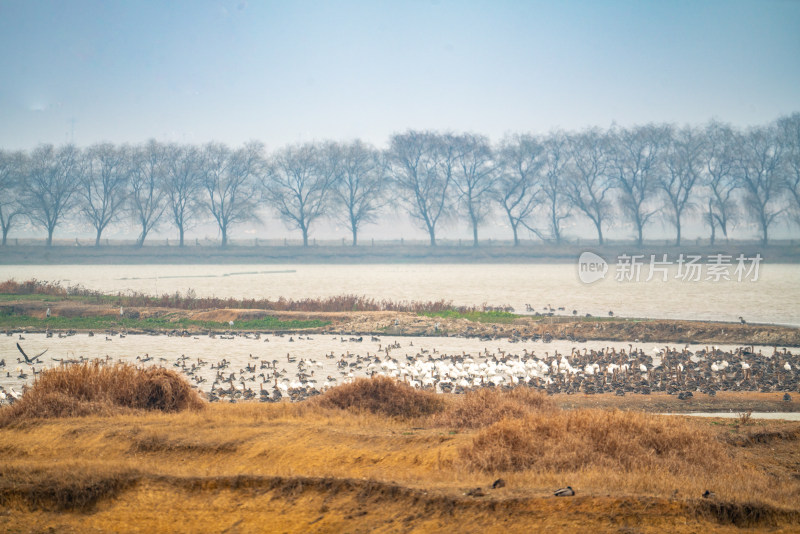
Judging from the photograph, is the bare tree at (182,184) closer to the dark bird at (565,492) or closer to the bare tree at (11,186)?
the bare tree at (11,186)

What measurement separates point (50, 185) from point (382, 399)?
11747cm

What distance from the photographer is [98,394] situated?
47.5 feet

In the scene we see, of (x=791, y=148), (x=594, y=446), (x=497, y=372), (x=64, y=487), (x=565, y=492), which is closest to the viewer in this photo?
(x=565, y=492)

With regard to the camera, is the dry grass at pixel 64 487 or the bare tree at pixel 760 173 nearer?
the dry grass at pixel 64 487

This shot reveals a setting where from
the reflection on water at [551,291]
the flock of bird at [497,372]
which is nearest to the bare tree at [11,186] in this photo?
the reflection on water at [551,291]

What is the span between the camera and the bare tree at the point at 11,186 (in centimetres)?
11169

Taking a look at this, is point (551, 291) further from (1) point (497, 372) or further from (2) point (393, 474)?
(2) point (393, 474)

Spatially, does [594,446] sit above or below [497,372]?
above

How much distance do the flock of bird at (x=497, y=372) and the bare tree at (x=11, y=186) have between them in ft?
324

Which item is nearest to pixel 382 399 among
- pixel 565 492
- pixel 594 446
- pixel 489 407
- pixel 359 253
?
pixel 489 407

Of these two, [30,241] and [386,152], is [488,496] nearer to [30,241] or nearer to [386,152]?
[386,152]

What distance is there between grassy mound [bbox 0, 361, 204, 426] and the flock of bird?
281 centimetres

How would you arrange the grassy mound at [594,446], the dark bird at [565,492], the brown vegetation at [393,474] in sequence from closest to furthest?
1. the brown vegetation at [393,474]
2. the dark bird at [565,492]
3. the grassy mound at [594,446]

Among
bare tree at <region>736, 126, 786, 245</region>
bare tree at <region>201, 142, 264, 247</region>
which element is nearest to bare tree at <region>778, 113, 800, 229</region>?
bare tree at <region>736, 126, 786, 245</region>
